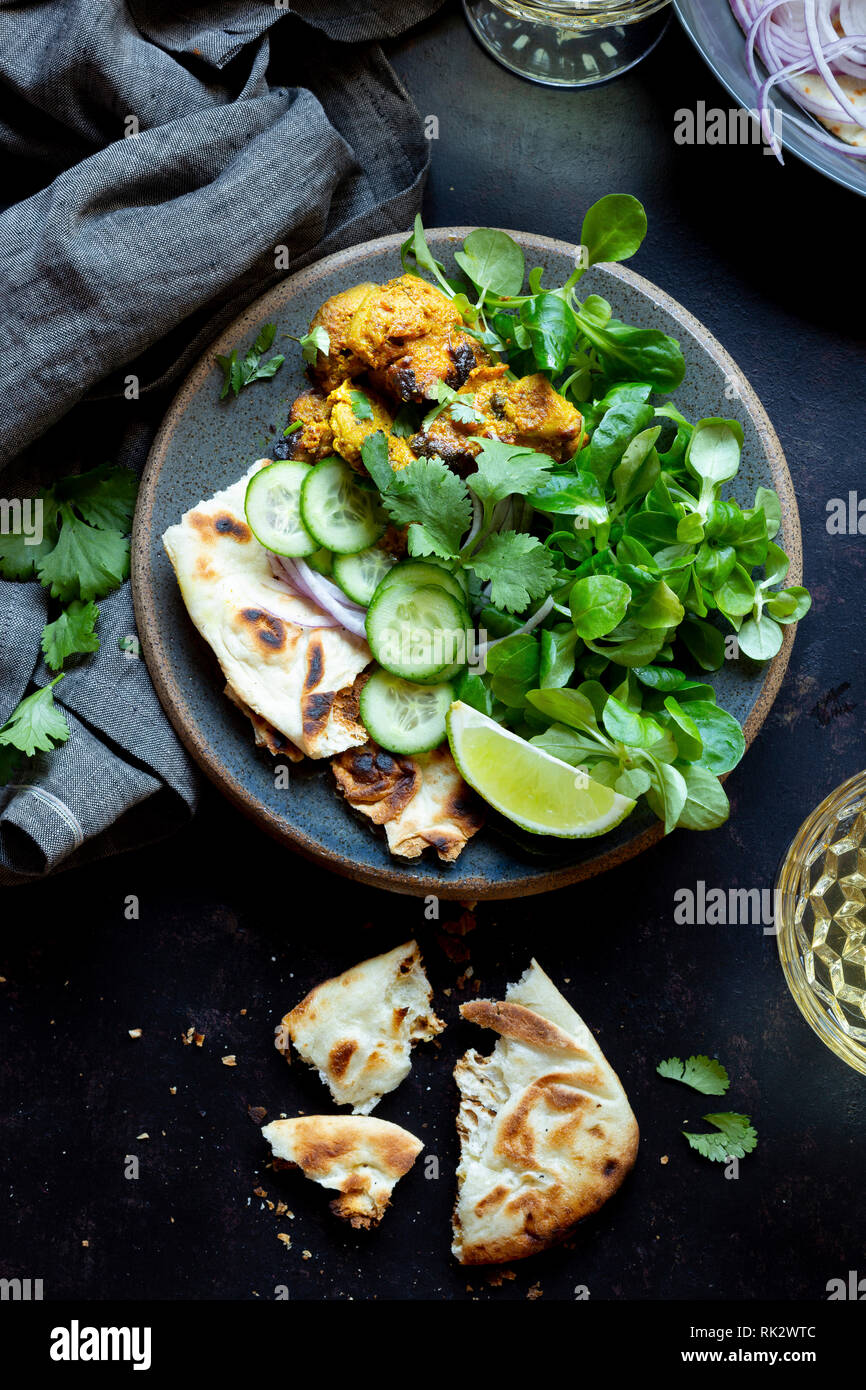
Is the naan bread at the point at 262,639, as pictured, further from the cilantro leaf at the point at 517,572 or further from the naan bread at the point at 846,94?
the naan bread at the point at 846,94

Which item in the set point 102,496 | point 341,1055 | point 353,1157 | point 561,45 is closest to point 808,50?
point 561,45

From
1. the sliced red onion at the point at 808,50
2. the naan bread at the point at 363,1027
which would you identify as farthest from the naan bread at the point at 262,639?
the sliced red onion at the point at 808,50

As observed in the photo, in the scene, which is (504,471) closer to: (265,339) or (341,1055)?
(265,339)

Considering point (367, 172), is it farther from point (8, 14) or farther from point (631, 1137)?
point (631, 1137)

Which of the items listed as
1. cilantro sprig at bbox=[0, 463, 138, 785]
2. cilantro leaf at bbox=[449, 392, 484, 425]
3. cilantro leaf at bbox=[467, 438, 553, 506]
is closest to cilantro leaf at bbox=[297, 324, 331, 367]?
cilantro leaf at bbox=[449, 392, 484, 425]

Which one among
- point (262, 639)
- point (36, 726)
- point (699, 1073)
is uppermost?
point (262, 639)

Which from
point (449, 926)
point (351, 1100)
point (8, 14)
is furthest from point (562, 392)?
point (351, 1100)

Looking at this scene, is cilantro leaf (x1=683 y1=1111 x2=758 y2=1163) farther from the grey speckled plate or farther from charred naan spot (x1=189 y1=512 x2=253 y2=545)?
charred naan spot (x1=189 y1=512 x2=253 y2=545)
